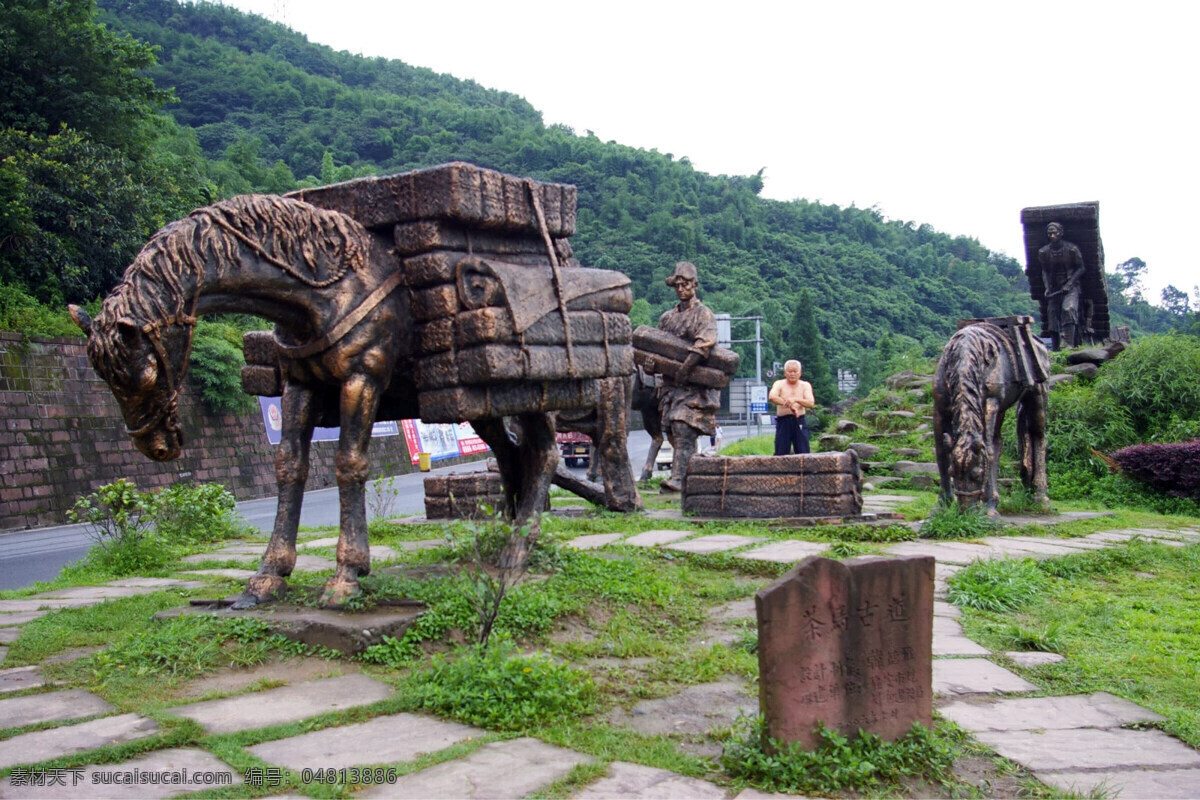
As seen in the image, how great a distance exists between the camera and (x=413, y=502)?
16.0 m

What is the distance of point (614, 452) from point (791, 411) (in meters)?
3.89

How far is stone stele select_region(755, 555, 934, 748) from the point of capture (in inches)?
125

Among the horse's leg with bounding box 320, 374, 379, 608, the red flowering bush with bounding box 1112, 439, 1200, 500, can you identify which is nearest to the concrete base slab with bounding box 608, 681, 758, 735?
the horse's leg with bounding box 320, 374, 379, 608

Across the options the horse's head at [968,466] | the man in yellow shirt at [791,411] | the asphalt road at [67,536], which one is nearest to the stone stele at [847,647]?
the horse's head at [968,466]

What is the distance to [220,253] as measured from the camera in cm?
444

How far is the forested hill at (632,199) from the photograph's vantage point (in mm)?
63431

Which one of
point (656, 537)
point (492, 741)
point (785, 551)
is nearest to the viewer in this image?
point (492, 741)

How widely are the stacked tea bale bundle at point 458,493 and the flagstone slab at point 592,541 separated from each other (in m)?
1.30

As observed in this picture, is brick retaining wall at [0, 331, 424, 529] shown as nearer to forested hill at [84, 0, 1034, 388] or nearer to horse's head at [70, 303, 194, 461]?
horse's head at [70, 303, 194, 461]

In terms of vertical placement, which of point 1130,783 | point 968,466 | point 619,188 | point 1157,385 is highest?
point 619,188

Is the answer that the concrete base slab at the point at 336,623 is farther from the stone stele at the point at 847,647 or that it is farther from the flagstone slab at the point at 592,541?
the flagstone slab at the point at 592,541

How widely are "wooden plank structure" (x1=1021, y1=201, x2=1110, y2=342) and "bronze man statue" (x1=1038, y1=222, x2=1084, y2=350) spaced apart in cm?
14

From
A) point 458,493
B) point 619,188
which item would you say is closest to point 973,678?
point 458,493

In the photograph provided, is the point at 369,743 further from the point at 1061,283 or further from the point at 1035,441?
the point at 1061,283
